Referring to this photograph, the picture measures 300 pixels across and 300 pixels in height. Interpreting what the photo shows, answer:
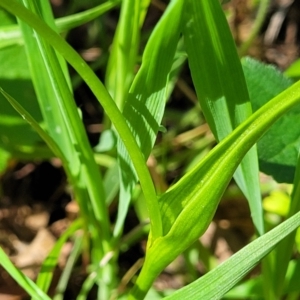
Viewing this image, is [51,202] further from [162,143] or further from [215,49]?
[215,49]

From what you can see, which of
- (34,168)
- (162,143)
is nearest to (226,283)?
(162,143)

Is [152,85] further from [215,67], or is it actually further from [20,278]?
[20,278]

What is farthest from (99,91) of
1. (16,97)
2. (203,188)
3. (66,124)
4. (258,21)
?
(258,21)

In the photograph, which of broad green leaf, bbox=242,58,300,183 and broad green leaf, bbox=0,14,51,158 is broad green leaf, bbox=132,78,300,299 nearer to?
broad green leaf, bbox=242,58,300,183

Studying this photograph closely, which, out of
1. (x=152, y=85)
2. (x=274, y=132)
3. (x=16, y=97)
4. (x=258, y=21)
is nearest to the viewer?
(x=152, y=85)

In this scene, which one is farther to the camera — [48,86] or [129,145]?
[48,86]

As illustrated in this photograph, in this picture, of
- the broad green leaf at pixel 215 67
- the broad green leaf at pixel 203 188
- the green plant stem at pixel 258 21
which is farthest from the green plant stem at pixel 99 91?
the green plant stem at pixel 258 21
